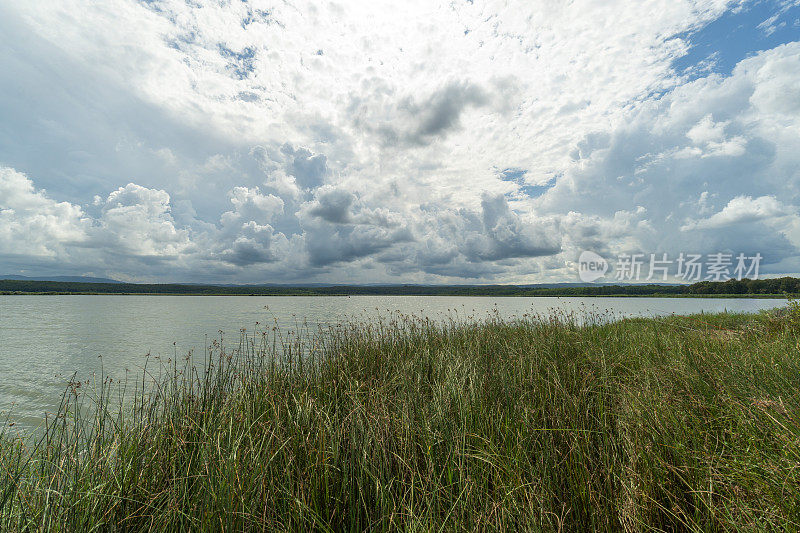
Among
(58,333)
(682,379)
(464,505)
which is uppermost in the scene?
(682,379)

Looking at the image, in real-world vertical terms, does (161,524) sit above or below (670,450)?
below

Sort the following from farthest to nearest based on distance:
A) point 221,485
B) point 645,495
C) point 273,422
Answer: point 273,422 < point 221,485 < point 645,495

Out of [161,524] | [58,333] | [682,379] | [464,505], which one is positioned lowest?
[58,333]

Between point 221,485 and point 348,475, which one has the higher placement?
point 221,485

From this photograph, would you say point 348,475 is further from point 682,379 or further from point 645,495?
point 682,379

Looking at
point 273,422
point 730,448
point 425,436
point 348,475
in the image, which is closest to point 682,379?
point 730,448

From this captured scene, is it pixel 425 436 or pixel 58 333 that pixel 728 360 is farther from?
pixel 58 333

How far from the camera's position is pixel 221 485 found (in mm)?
2328

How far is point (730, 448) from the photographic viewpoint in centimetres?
267

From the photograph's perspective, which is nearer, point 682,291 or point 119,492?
point 119,492

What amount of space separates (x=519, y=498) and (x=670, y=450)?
1446 mm

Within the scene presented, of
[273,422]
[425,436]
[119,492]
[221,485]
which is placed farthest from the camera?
[273,422]

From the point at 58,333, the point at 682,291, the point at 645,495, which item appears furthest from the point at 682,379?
the point at 682,291

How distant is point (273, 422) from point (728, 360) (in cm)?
632
